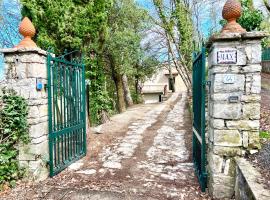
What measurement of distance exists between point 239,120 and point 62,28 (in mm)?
4973

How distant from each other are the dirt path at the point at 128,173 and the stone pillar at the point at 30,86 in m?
0.40

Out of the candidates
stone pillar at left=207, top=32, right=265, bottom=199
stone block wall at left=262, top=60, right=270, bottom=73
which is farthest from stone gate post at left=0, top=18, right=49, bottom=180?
stone block wall at left=262, top=60, right=270, bottom=73

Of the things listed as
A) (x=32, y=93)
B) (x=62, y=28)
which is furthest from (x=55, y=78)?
(x=62, y=28)

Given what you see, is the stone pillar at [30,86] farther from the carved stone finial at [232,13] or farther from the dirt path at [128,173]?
the carved stone finial at [232,13]

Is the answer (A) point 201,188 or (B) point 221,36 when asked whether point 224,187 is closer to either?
(A) point 201,188

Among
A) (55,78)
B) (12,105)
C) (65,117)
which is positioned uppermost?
(55,78)

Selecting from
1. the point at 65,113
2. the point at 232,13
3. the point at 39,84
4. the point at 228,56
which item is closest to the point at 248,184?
the point at 228,56

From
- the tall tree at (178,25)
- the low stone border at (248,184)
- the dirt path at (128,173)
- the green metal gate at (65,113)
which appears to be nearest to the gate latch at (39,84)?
the green metal gate at (65,113)

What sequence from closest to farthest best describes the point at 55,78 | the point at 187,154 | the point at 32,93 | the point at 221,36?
the point at 221,36 < the point at 32,93 < the point at 55,78 < the point at 187,154

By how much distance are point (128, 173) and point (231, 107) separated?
7.38 ft

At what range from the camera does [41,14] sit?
6.39m

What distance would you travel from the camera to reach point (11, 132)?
4.13 meters

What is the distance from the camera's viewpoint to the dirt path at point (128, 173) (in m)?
3.80

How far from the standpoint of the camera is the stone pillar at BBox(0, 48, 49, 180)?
418cm
